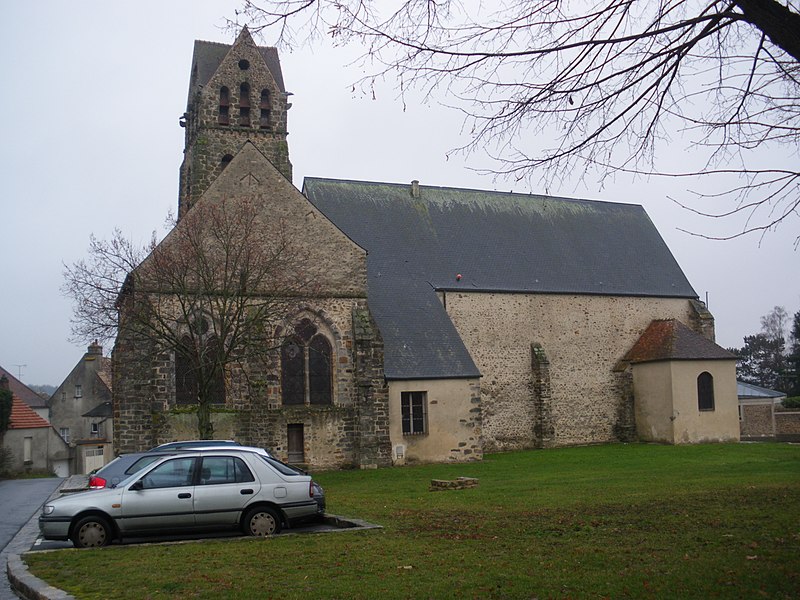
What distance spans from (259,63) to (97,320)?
542 inches

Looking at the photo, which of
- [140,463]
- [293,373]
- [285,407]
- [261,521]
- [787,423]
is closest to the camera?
[261,521]

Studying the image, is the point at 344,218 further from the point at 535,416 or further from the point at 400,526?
the point at 400,526

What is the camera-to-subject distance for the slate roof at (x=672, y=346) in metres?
35.4

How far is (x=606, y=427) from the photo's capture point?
1453 inches

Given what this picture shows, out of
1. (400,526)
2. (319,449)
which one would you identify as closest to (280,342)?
(319,449)

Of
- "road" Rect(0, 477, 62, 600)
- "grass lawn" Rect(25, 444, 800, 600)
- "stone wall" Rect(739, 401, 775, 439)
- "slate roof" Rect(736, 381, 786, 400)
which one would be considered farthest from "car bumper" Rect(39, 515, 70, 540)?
"slate roof" Rect(736, 381, 786, 400)

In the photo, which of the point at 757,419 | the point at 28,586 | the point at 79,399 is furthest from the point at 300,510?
the point at 79,399

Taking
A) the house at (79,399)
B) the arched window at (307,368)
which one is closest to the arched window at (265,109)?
the arched window at (307,368)

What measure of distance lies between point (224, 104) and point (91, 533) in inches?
893

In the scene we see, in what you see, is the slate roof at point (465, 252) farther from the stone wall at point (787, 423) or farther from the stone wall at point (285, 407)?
the stone wall at point (787, 423)

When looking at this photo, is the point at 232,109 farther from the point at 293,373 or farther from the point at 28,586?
the point at 28,586

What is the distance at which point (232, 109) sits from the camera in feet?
103

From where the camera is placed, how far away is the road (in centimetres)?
1079

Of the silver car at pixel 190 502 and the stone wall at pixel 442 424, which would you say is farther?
the stone wall at pixel 442 424
